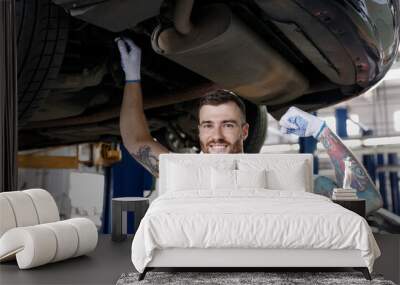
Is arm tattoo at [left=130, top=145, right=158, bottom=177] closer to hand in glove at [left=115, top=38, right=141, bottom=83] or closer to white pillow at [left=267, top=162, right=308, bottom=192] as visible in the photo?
hand in glove at [left=115, top=38, right=141, bottom=83]

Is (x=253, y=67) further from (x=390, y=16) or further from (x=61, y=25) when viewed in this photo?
(x=61, y=25)

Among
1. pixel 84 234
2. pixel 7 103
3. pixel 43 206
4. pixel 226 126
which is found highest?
pixel 7 103

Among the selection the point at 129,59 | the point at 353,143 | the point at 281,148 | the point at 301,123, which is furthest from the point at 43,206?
the point at 281,148

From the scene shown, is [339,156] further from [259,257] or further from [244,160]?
[259,257]

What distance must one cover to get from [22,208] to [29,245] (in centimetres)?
22

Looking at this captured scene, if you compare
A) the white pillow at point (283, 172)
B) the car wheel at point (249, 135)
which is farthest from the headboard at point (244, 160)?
the car wheel at point (249, 135)

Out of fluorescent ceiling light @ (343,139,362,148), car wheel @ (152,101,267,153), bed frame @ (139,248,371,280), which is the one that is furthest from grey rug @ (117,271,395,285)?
fluorescent ceiling light @ (343,139,362,148)

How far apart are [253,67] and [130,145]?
3.22 feet

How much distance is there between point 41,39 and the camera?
6.17ft

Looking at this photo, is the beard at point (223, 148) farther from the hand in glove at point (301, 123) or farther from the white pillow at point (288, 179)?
the white pillow at point (288, 179)

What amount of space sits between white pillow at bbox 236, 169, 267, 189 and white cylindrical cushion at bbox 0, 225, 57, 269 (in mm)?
772

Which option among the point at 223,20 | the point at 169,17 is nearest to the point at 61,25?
the point at 169,17

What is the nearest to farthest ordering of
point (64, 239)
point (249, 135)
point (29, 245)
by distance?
1. point (29, 245)
2. point (64, 239)
3. point (249, 135)

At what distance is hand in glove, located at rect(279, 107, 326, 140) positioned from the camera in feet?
7.92
